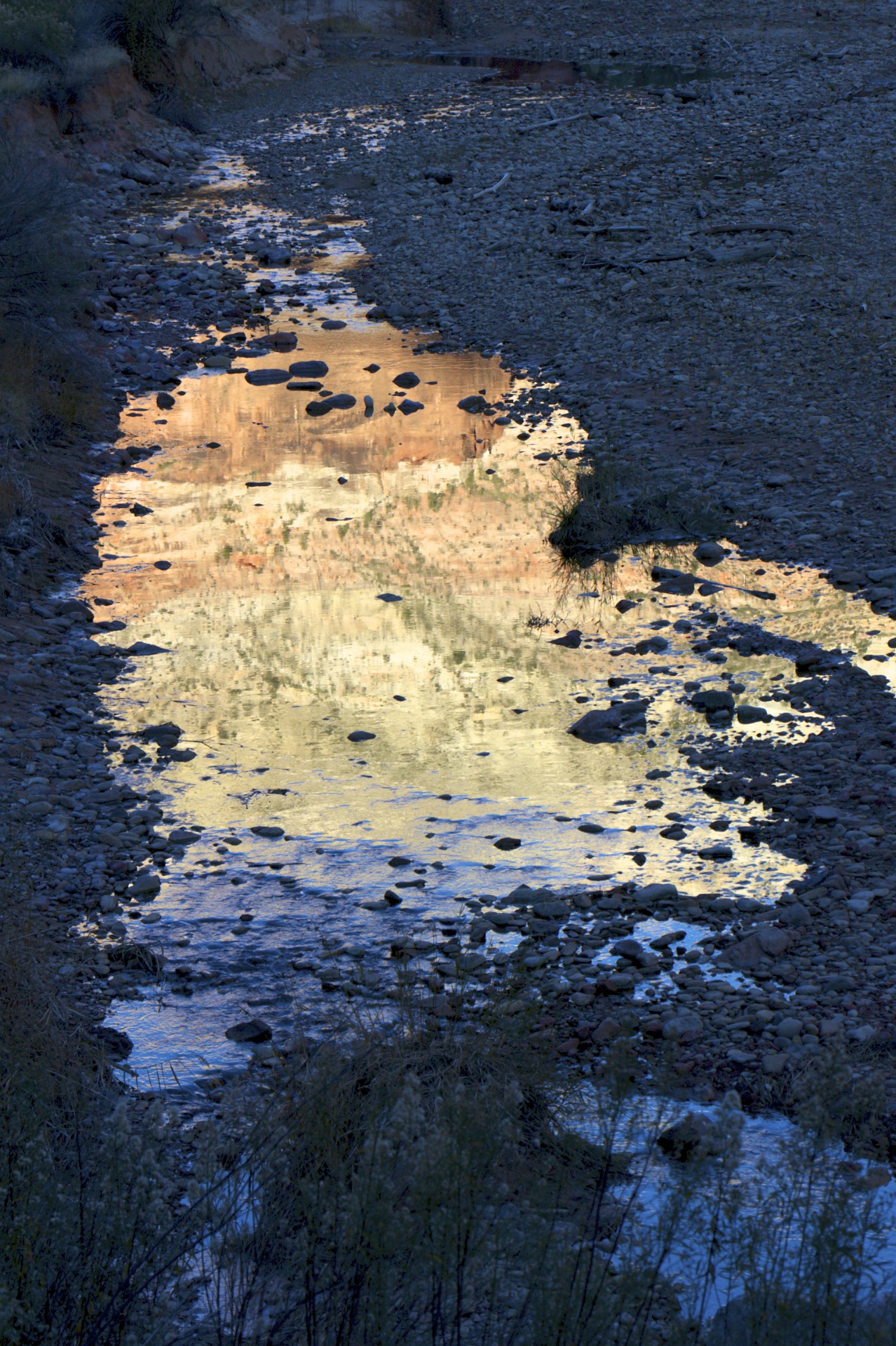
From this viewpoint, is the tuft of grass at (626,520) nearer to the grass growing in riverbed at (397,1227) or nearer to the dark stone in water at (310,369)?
the dark stone in water at (310,369)

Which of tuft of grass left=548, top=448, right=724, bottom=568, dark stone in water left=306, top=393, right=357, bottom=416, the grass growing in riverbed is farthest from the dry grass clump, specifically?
dark stone in water left=306, top=393, right=357, bottom=416

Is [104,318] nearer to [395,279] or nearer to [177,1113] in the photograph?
[395,279]

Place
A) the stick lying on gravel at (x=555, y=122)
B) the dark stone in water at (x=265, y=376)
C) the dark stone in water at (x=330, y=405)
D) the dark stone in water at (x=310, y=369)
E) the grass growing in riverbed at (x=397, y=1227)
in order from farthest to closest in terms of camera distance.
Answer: the stick lying on gravel at (x=555, y=122) → the dark stone in water at (x=310, y=369) → the dark stone in water at (x=265, y=376) → the dark stone in water at (x=330, y=405) → the grass growing in riverbed at (x=397, y=1227)

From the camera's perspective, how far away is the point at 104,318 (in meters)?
12.7

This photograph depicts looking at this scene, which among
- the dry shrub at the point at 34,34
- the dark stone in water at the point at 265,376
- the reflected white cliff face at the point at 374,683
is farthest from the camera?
the dry shrub at the point at 34,34

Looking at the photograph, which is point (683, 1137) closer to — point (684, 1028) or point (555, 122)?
point (684, 1028)

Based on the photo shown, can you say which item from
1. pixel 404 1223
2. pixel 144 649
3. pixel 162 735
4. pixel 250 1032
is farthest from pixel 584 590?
pixel 404 1223

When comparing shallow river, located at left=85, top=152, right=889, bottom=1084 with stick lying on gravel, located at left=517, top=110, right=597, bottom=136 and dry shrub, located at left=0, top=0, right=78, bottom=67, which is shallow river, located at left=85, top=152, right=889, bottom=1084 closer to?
dry shrub, located at left=0, top=0, right=78, bottom=67

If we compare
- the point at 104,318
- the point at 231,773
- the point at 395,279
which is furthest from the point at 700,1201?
the point at 395,279

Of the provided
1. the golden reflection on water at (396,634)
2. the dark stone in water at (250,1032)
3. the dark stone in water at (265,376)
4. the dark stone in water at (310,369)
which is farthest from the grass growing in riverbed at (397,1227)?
the dark stone in water at (310,369)

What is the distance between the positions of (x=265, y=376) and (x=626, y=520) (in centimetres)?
457

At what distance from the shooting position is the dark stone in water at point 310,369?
11766 millimetres

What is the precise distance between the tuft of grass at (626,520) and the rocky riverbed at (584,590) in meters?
0.15

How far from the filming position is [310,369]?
11789 mm
